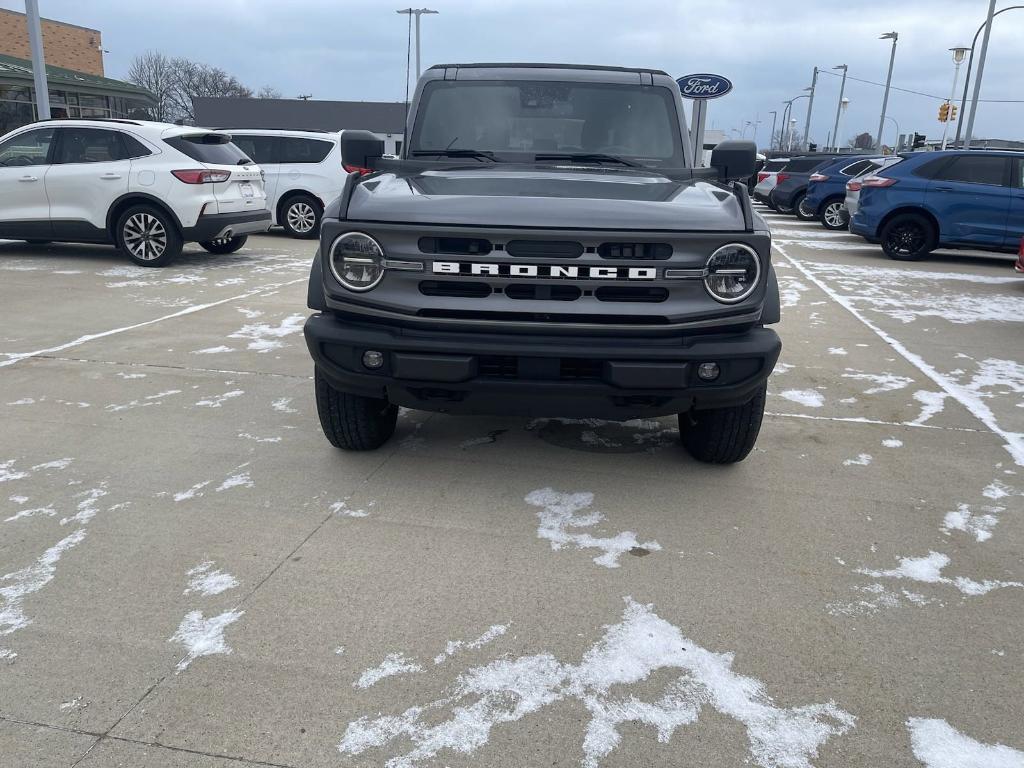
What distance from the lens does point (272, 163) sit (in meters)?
13.3

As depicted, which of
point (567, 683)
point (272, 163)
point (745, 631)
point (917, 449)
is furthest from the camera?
point (272, 163)

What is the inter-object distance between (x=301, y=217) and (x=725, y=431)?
36.2ft

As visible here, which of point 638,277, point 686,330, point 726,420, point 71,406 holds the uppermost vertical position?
point 638,277

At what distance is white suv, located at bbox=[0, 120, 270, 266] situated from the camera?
9.56 metres

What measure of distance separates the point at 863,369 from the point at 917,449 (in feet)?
5.79

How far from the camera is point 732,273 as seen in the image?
3.29 metres

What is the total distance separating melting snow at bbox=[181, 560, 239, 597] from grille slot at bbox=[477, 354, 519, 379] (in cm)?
117

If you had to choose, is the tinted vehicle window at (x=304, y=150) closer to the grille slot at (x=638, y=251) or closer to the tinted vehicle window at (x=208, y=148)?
the tinted vehicle window at (x=208, y=148)

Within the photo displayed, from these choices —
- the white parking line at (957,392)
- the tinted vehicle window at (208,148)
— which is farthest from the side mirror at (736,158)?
the tinted vehicle window at (208,148)

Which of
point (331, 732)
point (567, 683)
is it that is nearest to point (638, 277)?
point (567, 683)

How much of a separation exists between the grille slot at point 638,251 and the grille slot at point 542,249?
110 millimetres

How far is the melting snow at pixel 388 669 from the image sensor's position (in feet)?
7.89

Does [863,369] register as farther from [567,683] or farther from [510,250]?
[567,683]

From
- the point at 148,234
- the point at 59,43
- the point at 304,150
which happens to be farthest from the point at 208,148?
the point at 59,43
